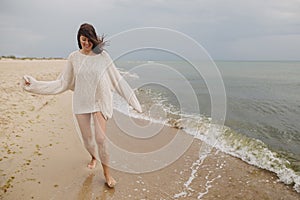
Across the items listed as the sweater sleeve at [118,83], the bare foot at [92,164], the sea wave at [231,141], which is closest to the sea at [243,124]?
the sea wave at [231,141]

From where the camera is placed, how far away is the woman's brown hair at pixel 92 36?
3678 mm

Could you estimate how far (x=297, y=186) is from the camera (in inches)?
189

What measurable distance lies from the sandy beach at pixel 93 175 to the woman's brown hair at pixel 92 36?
7.01 feet

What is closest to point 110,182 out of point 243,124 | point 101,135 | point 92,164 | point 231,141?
point 92,164

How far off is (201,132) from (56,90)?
5.01 metres

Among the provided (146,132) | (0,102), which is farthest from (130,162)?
(0,102)

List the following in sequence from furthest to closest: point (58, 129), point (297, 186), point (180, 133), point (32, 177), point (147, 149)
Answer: point (180, 133), point (58, 129), point (147, 149), point (297, 186), point (32, 177)

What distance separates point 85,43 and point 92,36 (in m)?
0.15

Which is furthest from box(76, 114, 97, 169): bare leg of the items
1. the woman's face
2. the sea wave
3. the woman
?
the sea wave

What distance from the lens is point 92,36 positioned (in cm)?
370

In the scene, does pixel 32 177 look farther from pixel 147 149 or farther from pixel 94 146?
pixel 147 149

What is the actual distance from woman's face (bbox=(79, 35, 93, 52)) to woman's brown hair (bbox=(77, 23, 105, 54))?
41 mm

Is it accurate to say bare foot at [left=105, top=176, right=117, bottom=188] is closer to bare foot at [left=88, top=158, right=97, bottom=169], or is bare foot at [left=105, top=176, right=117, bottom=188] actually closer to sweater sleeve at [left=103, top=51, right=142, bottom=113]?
bare foot at [left=88, top=158, right=97, bottom=169]

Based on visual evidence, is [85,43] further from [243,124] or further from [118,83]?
[243,124]
